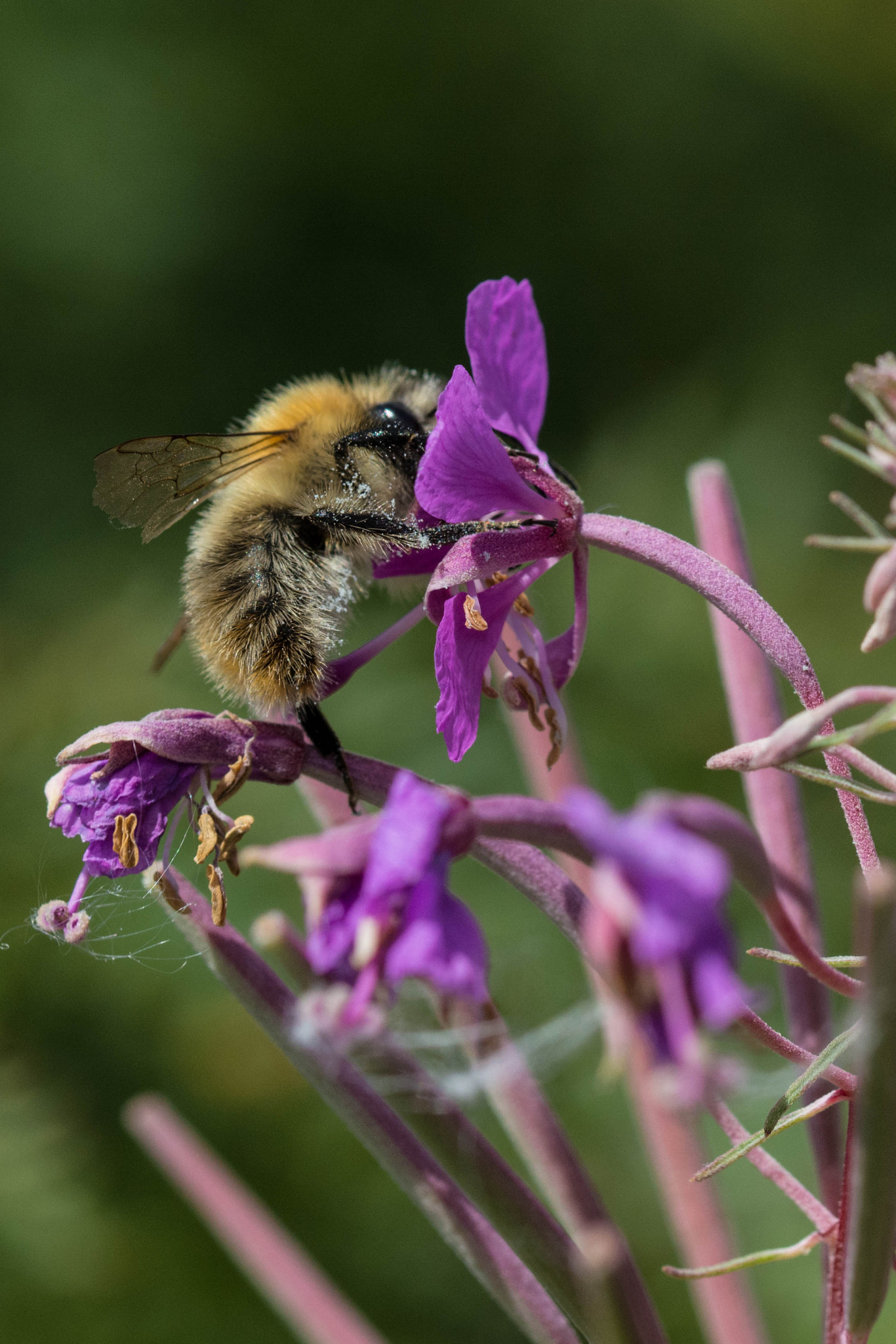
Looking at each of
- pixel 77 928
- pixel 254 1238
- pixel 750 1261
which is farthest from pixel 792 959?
pixel 254 1238

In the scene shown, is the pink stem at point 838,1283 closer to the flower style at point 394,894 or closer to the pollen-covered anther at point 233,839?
the flower style at point 394,894

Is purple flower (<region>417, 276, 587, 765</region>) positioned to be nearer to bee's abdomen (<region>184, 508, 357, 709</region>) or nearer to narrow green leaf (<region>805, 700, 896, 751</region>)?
bee's abdomen (<region>184, 508, 357, 709</region>)

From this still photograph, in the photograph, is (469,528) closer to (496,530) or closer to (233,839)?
(496,530)

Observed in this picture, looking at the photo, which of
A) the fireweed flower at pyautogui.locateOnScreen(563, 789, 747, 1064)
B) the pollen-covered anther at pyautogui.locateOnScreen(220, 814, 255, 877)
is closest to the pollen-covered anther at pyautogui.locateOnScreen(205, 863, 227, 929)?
the pollen-covered anther at pyautogui.locateOnScreen(220, 814, 255, 877)

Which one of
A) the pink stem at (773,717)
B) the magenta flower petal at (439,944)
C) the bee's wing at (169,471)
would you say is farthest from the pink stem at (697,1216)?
the magenta flower petal at (439,944)

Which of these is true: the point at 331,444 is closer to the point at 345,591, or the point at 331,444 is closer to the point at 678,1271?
the point at 345,591
